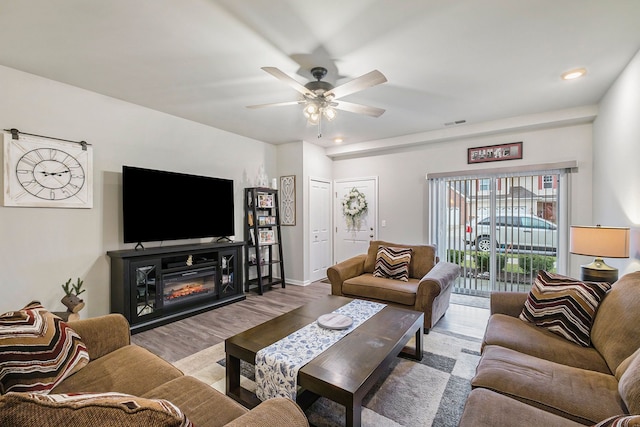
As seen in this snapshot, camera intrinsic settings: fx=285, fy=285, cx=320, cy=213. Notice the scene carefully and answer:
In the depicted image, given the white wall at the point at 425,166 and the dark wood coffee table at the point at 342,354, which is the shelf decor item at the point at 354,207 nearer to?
the white wall at the point at 425,166

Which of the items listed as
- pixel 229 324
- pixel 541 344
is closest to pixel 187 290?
pixel 229 324

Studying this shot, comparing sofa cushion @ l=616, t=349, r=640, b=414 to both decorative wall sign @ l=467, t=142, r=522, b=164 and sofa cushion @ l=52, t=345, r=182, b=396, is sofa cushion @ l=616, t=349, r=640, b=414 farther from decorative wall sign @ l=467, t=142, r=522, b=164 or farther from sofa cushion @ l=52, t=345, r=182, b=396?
decorative wall sign @ l=467, t=142, r=522, b=164

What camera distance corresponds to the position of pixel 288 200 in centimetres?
540

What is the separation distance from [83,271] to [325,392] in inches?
120

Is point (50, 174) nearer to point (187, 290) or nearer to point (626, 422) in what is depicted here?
point (187, 290)

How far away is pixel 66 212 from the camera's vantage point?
117 inches

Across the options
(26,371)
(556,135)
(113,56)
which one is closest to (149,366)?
(26,371)

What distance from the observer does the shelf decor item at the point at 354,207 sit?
560 centimetres

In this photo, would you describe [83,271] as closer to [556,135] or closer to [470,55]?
[470,55]

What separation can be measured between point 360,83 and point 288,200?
11.1 feet

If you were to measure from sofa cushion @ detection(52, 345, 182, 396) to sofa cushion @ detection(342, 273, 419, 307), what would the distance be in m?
2.30

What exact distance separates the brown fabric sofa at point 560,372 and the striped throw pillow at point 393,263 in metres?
1.51

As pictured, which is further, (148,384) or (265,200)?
(265,200)

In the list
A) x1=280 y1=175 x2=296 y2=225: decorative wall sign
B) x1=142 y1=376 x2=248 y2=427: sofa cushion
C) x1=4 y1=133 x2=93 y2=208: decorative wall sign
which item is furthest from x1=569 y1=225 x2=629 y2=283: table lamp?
x1=4 y1=133 x2=93 y2=208: decorative wall sign
